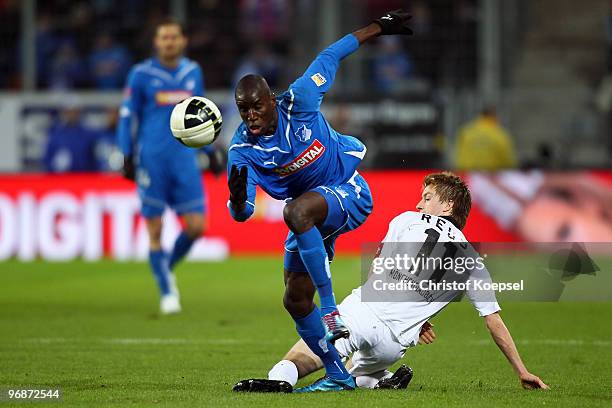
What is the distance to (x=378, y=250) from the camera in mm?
6750

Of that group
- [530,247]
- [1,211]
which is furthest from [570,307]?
[1,211]

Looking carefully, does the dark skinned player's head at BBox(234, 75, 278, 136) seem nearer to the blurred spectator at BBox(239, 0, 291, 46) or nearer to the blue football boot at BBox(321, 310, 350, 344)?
the blue football boot at BBox(321, 310, 350, 344)

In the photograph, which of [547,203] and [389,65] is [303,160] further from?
[389,65]

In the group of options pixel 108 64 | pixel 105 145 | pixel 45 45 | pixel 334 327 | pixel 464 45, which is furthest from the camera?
pixel 45 45

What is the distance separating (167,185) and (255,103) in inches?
200

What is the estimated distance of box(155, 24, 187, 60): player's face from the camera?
37.7ft

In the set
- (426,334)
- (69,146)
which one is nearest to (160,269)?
(426,334)

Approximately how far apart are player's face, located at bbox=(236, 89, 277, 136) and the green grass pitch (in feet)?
5.03

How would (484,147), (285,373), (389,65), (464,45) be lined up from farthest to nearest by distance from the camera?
(464,45), (389,65), (484,147), (285,373)

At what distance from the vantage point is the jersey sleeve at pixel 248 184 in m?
6.87

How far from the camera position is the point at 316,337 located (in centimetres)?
686

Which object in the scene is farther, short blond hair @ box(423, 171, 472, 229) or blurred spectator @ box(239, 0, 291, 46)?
blurred spectator @ box(239, 0, 291, 46)

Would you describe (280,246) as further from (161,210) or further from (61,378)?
(61,378)

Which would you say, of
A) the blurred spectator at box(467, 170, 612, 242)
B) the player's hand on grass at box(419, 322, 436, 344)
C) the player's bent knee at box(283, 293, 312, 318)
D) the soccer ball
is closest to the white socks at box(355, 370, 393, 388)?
the player's hand on grass at box(419, 322, 436, 344)
